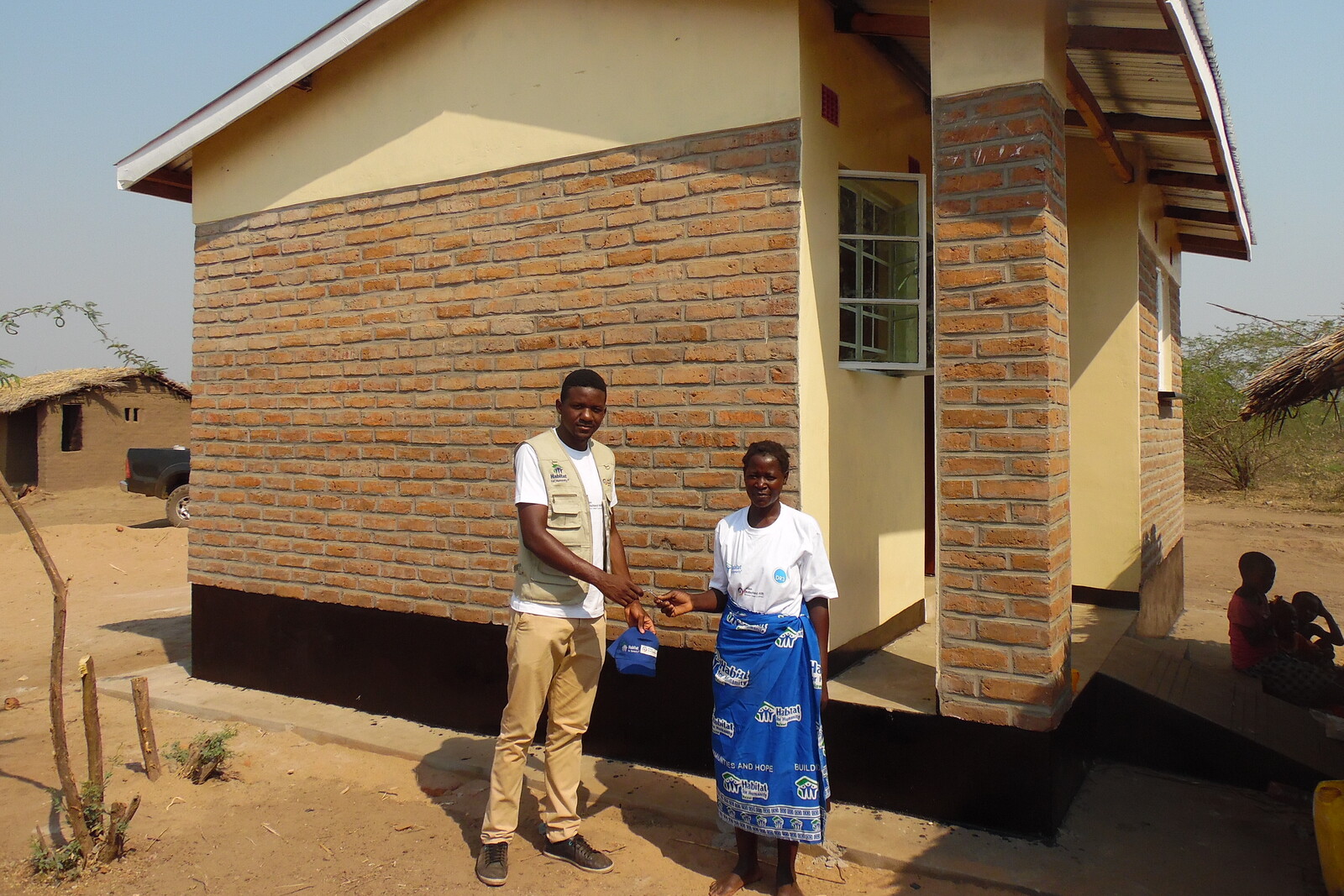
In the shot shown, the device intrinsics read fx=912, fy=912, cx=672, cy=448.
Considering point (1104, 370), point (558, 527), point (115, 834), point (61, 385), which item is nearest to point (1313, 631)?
point (1104, 370)

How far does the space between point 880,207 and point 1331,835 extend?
11.0 ft

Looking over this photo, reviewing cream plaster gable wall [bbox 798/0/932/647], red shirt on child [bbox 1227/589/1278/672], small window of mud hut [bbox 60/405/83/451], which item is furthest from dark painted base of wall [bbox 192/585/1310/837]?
small window of mud hut [bbox 60/405/83/451]

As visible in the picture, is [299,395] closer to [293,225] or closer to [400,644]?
[293,225]

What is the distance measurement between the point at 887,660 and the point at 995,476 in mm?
1478

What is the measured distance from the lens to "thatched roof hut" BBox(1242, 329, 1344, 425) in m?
4.20

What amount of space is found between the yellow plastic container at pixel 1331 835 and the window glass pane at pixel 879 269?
9.09 ft

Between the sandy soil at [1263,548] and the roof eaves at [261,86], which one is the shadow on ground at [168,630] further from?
the sandy soil at [1263,548]

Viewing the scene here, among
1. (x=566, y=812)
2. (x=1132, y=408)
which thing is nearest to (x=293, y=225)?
(x=566, y=812)

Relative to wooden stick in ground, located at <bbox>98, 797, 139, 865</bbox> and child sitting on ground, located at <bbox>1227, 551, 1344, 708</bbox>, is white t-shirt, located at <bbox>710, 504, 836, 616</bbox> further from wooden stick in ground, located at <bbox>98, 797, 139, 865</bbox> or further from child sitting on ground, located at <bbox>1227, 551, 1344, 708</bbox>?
child sitting on ground, located at <bbox>1227, 551, 1344, 708</bbox>

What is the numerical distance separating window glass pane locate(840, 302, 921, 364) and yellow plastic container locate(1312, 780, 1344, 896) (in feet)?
8.42

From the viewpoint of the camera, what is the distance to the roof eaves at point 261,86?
497 cm

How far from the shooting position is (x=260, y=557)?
19.0ft

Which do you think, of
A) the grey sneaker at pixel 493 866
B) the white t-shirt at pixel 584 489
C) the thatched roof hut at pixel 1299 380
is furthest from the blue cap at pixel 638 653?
the thatched roof hut at pixel 1299 380

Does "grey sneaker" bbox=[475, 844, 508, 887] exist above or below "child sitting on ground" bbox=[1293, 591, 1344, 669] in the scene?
below
